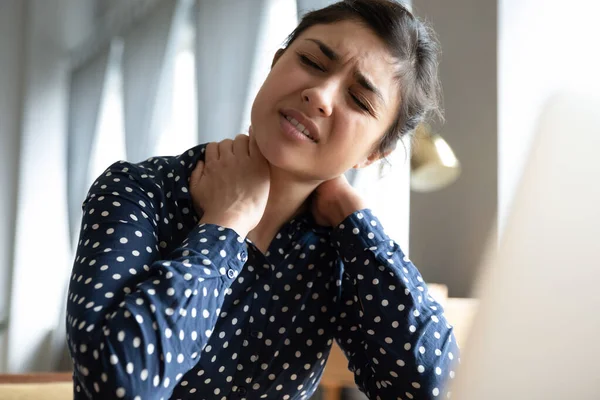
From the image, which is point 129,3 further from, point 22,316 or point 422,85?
point 422,85

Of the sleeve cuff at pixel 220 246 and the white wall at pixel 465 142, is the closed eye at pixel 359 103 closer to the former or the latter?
the sleeve cuff at pixel 220 246

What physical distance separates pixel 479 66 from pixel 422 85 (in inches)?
63.4

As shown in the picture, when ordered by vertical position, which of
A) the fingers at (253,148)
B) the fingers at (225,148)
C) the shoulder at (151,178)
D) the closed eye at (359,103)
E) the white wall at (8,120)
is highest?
the closed eye at (359,103)

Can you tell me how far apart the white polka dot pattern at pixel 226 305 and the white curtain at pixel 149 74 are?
6.89ft

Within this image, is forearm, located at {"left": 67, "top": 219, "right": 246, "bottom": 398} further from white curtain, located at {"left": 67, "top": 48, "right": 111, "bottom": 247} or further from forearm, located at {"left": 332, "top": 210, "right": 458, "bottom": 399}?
white curtain, located at {"left": 67, "top": 48, "right": 111, "bottom": 247}

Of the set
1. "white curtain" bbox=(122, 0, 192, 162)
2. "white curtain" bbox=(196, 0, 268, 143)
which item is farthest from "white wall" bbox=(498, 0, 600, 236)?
"white curtain" bbox=(122, 0, 192, 162)

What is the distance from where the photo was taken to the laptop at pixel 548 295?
0.82 ft

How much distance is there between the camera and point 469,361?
0.26 m

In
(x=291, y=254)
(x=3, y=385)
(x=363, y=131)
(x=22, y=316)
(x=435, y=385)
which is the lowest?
(x=22, y=316)

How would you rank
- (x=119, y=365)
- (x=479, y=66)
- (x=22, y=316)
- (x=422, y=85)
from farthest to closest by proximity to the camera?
1. (x=22, y=316)
2. (x=479, y=66)
3. (x=422, y=85)
4. (x=119, y=365)

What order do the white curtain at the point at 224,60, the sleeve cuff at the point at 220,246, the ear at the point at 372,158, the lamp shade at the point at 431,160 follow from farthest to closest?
1. the white curtain at the point at 224,60
2. the lamp shade at the point at 431,160
3. the ear at the point at 372,158
4. the sleeve cuff at the point at 220,246

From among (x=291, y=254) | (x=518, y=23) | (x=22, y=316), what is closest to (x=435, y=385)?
(x=291, y=254)

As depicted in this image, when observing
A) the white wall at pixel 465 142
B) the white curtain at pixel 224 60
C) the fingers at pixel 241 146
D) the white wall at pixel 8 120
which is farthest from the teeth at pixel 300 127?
the white wall at pixel 8 120

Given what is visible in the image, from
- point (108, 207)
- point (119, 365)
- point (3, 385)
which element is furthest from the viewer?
point (3, 385)
